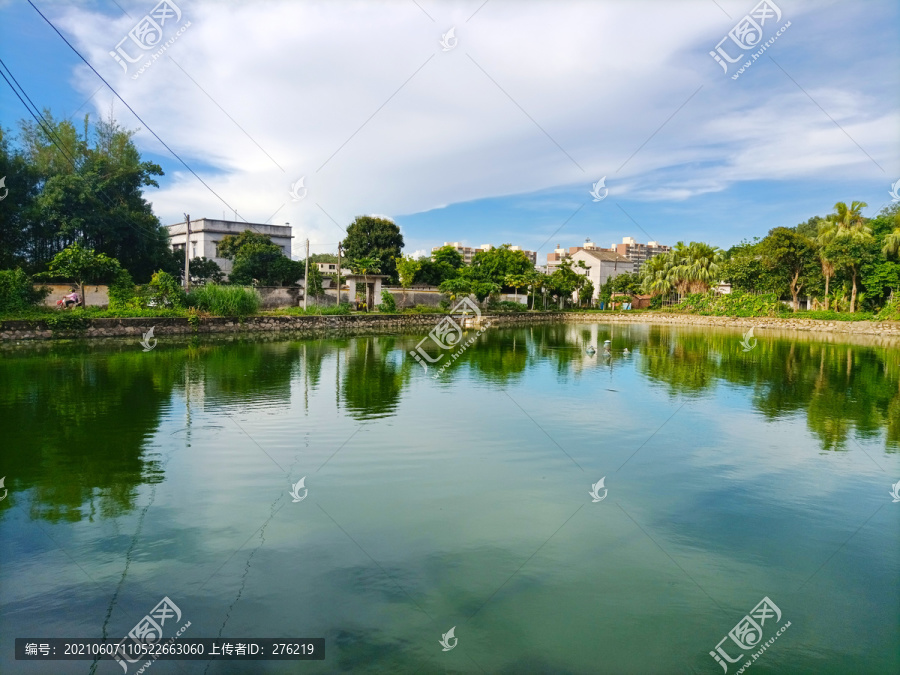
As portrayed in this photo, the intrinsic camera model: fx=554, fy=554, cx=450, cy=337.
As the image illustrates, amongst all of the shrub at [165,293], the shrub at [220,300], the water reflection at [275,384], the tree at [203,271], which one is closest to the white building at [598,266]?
the tree at [203,271]

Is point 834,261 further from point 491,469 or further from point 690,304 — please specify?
point 491,469

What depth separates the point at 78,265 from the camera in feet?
66.1

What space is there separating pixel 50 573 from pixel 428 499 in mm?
3171

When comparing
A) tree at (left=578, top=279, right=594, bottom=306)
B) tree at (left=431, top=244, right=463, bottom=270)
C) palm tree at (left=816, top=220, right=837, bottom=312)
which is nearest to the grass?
tree at (left=431, top=244, right=463, bottom=270)

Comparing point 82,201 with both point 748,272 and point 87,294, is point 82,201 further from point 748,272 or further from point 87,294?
point 748,272

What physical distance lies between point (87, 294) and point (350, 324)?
11.4 metres

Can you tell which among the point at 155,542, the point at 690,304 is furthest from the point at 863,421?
the point at 690,304

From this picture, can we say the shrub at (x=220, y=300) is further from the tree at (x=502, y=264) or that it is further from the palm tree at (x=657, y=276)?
the palm tree at (x=657, y=276)

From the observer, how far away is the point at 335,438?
25.6 feet

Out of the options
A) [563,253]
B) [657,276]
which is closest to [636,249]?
[563,253]

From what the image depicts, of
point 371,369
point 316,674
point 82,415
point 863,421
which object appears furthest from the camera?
point 371,369

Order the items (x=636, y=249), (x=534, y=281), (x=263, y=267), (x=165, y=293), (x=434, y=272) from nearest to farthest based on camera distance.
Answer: (x=165, y=293) < (x=263, y=267) < (x=434, y=272) < (x=534, y=281) < (x=636, y=249)

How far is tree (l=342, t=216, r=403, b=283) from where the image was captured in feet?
143

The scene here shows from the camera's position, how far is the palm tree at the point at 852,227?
34.0m
